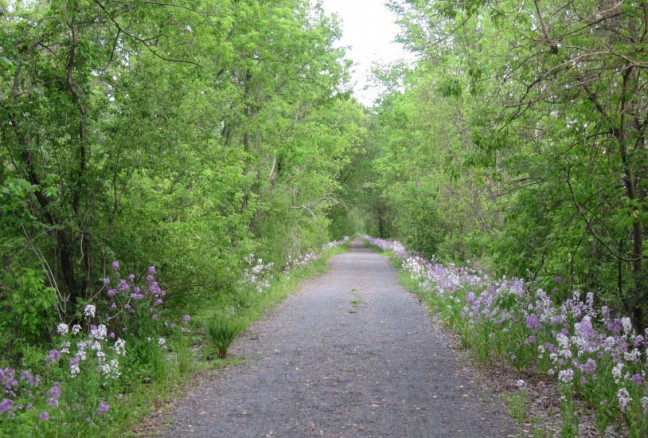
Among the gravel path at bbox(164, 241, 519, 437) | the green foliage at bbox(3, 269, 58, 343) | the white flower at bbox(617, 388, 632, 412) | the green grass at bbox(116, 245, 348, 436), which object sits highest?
the green foliage at bbox(3, 269, 58, 343)

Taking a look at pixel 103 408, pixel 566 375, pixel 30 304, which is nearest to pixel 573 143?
pixel 566 375

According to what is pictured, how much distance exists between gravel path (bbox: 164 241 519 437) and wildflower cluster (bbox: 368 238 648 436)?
0.67 m

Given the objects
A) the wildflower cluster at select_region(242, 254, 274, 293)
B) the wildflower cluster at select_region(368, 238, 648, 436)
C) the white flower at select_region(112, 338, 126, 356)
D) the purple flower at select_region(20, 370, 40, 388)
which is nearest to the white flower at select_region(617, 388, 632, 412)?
the wildflower cluster at select_region(368, 238, 648, 436)

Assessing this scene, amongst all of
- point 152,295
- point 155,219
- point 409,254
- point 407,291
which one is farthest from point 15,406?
point 409,254

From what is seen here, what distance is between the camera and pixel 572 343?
18.7 feet

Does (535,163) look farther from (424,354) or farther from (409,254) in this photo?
(409,254)

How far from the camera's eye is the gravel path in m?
4.85

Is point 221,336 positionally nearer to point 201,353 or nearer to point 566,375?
point 201,353

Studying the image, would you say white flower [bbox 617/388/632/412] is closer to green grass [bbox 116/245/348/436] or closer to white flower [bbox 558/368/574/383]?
white flower [bbox 558/368/574/383]

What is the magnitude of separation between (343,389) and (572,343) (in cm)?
257

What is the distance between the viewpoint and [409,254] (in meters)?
22.8

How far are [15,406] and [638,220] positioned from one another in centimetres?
573

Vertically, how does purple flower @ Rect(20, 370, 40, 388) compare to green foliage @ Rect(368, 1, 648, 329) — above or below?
below

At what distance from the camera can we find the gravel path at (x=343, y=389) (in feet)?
15.9
